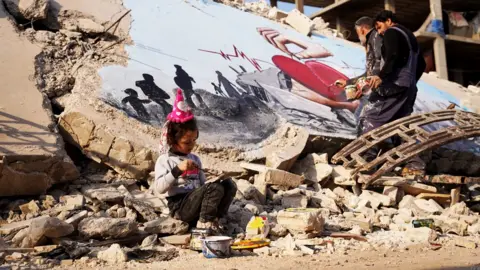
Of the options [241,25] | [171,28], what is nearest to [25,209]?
[171,28]

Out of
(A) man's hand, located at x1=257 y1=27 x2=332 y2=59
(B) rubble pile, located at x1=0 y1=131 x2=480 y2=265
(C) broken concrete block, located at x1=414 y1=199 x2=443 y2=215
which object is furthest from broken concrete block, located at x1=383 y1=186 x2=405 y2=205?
(A) man's hand, located at x1=257 y1=27 x2=332 y2=59

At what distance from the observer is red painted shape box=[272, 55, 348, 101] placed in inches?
254

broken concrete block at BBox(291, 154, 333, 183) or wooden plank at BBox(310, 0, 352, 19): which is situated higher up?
wooden plank at BBox(310, 0, 352, 19)

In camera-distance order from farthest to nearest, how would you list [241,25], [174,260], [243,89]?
[241,25] → [243,89] → [174,260]

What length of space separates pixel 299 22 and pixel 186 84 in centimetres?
361

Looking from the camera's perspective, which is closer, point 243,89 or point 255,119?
point 255,119

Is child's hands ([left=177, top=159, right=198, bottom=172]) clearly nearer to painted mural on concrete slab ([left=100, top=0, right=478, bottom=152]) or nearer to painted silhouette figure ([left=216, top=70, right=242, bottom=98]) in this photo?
painted mural on concrete slab ([left=100, top=0, right=478, bottom=152])

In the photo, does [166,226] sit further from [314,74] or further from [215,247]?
[314,74]

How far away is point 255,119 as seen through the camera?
17.3ft

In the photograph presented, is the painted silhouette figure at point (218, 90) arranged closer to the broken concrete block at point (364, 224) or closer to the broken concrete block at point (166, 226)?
the broken concrete block at point (364, 224)

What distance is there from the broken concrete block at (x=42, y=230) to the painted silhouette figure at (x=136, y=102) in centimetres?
170

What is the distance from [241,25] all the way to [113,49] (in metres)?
2.42

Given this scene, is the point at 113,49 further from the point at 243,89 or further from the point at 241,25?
the point at 241,25

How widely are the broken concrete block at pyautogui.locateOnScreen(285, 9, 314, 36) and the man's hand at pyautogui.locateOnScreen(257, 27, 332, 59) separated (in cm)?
39
